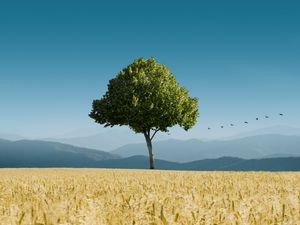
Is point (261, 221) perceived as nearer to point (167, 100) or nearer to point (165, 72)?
point (167, 100)

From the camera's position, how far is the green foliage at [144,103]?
62.4 meters

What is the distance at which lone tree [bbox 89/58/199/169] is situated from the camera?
62438 millimetres

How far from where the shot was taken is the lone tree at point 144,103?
6244 centimetres

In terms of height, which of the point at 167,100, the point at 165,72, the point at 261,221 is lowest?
the point at 261,221

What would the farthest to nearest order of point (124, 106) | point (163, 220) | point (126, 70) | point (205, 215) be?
point (126, 70) → point (124, 106) → point (205, 215) → point (163, 220)

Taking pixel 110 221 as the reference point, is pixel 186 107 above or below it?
above

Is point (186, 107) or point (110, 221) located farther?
point (186, 107)

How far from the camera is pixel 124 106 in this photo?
204 ft

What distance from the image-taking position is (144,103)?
62344 millimetres

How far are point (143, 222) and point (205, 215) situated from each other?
53 centimetres

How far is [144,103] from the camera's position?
62.3m

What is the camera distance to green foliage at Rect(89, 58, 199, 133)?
6243 centimetres

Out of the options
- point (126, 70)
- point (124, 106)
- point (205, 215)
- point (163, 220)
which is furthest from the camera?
point (126, 70)

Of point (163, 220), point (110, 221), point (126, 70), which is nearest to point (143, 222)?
point (163, 220)
